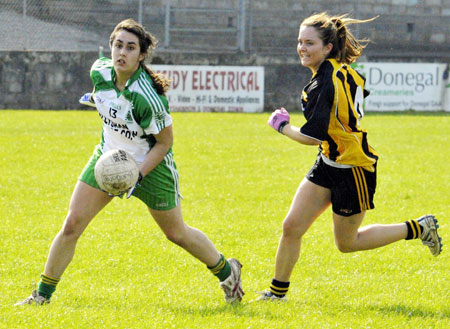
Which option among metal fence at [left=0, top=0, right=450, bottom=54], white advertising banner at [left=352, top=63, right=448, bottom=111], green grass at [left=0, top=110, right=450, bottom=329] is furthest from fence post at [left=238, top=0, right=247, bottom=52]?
green grass at [left=0, top=110, right=450, bottom=329]

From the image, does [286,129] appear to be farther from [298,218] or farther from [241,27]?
[241,27]

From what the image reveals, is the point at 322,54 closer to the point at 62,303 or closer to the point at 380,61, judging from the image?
the point at 62,303

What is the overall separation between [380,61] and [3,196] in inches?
630

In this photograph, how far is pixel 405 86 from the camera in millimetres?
23609

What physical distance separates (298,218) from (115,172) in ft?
4.43

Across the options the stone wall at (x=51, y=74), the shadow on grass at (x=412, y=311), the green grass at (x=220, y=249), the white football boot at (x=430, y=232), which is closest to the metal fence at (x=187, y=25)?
the stone wall at (x=51, y=74)

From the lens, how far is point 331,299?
18.8ft

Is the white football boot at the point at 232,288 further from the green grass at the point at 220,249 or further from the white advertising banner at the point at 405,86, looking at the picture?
the white advertising banner at the point at 405,86

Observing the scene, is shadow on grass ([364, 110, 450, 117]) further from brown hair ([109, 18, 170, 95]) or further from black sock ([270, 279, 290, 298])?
brown hair ([109, 18, 170, 95])

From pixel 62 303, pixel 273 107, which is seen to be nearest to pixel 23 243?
pixel 62 303

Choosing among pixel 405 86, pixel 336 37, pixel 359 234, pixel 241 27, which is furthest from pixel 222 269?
pixel 405 86

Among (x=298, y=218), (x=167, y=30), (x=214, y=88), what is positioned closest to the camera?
(x=298, y=218)

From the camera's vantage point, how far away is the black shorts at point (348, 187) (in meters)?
5.46

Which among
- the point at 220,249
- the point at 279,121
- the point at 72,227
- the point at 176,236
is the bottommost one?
the point at 220,249
